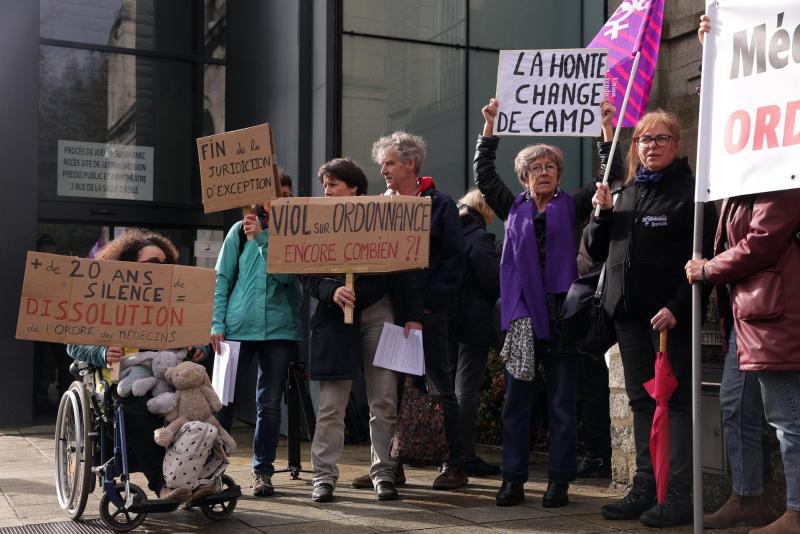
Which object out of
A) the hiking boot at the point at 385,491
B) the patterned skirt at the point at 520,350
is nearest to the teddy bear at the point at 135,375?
the hiking boot at the point at 385,491

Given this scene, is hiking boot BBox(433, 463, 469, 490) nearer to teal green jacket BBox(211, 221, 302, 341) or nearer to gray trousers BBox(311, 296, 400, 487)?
gray trousers BBox(311, 296, 400, 487)

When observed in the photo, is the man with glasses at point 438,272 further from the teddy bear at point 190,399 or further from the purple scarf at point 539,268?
the teddy bear at point 190,399

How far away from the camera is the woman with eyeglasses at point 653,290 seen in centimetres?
535

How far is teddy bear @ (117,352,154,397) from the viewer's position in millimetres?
5262

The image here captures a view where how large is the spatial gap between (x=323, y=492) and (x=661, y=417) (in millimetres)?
2058

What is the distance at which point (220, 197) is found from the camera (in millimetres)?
6488

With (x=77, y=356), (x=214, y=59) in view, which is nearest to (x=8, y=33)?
(x=214, y=59)

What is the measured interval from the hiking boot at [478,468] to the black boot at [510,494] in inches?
45.6

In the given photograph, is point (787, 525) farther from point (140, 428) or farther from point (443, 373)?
point (140, 428)

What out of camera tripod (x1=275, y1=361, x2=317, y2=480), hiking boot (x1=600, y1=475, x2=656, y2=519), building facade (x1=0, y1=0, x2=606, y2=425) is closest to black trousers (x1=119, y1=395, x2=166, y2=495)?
camera tripod (x1=275, y1=361, x2=317, y2=480)

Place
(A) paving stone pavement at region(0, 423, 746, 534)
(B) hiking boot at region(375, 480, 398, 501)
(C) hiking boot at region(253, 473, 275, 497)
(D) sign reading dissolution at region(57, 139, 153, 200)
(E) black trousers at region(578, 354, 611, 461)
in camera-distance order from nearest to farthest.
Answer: (A) paving stone pavement at region(0, 423, 746, 534) → (B) hiking boot at region(375, 480, 398, 501) → (C) hiking boot at region(253, 473, 275, 497) → (E) black trousers at region(578, 354, 611, 461) → (D) sign reading dissolution at region(57, 139, 153, 200)

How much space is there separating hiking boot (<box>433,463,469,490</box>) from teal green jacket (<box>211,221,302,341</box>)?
4.15 feet

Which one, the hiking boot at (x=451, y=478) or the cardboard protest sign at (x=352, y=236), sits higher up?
the cardboard protest sign at (x=352, y=236)

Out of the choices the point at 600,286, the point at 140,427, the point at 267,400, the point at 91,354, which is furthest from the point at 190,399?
the point at 600,286
